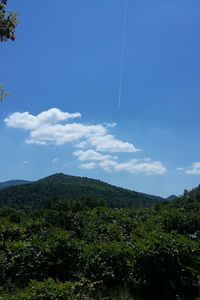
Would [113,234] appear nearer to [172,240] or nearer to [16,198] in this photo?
[172,240]

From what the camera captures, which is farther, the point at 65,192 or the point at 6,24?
the point at 65,192

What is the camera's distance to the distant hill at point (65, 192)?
486 feet

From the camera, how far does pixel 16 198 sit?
153 meters

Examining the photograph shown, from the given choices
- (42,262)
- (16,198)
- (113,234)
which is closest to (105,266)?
(42,262)

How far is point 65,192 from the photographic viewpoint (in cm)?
16025

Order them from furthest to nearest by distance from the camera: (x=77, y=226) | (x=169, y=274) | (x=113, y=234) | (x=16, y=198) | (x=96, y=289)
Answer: (x=16, y=198) < (x=77, y=226) < (x=113, y=234) < (x=169, y=274) < (x=96, y=289)

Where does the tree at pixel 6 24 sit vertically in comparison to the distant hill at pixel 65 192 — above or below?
below

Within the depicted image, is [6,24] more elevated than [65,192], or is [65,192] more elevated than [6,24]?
[65,192]

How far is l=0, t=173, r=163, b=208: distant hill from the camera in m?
148

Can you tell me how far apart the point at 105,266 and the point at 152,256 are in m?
0.85

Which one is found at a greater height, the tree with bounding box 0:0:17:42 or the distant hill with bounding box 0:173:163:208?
the distant hill with bounding box 0:173:163:208

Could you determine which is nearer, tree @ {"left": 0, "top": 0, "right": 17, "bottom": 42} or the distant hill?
tree @ {"left": 0, "top": 0, "right": 17, "bottom": 42}

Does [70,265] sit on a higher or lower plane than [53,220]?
lower

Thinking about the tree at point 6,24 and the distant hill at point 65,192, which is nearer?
the tree at point 6,24
